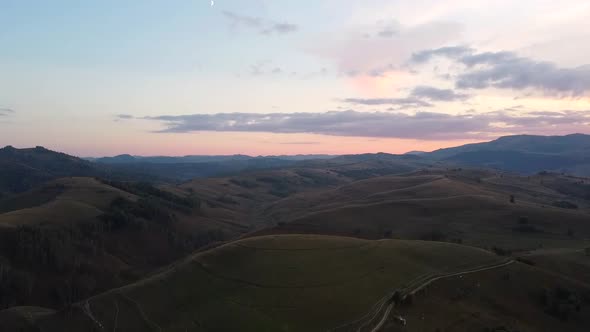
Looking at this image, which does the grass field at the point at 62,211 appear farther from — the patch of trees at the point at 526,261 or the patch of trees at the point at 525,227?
the patch of trees at the point at 525,227

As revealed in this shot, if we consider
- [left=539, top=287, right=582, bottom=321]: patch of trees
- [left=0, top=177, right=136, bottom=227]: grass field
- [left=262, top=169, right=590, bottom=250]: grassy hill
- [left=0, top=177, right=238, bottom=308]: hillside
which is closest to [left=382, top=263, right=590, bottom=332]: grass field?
[left=539, top=287, right=582, bottom=321]: patch of trees

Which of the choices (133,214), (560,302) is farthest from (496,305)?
(133,214)

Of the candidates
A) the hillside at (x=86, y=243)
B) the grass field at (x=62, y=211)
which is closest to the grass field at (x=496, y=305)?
the hillside at (x=86, y=243)

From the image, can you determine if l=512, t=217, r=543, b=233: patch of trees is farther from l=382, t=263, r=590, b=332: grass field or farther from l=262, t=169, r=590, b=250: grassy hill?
l=382, t=263, r=590, b=332: grass field

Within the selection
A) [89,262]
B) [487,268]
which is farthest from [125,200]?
[487,268]

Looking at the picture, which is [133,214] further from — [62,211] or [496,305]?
[496,305]

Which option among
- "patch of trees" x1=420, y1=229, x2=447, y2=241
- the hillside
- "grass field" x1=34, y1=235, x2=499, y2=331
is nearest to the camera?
"grass field" x1=34, y1=235, x2=499, y2=331
